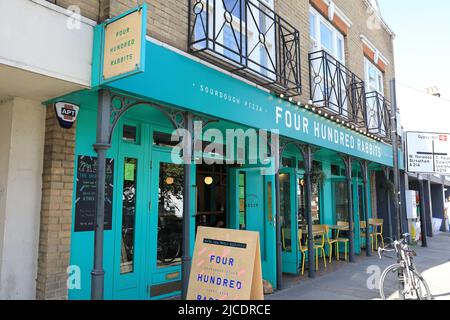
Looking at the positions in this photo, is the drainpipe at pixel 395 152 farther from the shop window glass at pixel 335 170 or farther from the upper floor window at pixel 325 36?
the shop window glass at pixel 335 170

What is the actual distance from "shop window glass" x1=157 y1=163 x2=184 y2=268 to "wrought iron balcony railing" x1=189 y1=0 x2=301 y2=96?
1.88 meters

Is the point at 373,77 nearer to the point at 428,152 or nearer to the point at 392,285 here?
the point at 428,152

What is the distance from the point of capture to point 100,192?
146 inches

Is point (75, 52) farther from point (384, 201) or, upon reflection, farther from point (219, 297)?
point (384, 201)

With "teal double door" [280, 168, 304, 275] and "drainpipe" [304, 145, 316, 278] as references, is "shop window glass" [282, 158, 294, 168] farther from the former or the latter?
"drainpipe" [304, 145, 316, 278]

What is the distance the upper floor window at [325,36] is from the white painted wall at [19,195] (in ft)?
22.2

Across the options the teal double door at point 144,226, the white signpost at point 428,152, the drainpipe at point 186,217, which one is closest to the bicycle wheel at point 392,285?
the drainpipe at point 186,217

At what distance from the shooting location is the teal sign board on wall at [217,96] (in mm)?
4172

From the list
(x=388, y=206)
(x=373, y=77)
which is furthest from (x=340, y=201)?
(x=373, y=77)

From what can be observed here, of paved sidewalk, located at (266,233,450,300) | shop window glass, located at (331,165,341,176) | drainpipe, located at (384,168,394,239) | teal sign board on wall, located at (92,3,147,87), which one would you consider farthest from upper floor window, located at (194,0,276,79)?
drainpipe, located at (384,168,394,239)

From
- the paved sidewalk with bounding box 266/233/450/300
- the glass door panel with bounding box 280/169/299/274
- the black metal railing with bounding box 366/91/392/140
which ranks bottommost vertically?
the paved sidewalk with bounding box 266/233/450/300

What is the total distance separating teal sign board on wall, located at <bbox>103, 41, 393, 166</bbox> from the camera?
4.17 meters

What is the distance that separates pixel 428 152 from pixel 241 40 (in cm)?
676
